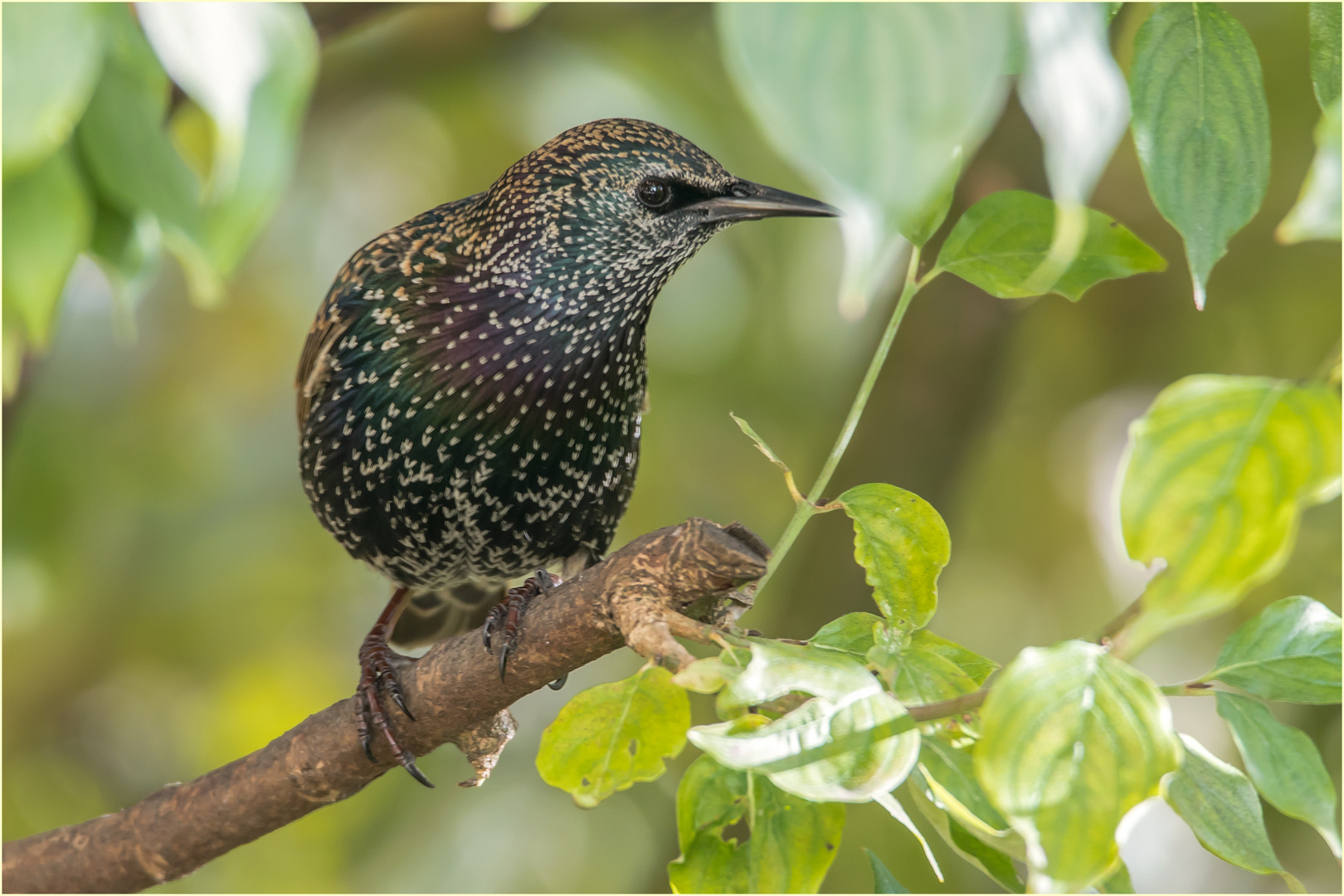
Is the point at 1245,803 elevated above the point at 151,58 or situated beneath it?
situated beneath

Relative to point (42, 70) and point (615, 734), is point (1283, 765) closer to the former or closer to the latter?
point (615, 734)

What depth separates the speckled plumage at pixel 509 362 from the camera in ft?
7.67

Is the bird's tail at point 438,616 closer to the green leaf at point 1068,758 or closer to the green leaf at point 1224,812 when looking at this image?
the green leaf at point 1224,812

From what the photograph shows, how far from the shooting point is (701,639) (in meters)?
1.28

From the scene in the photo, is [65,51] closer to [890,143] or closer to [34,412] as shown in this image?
[890,143]

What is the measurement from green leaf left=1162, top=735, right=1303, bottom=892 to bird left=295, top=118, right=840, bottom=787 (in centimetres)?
122

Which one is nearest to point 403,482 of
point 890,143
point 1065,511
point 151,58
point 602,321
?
point 602,321

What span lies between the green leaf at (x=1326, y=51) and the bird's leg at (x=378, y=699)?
1.79 metres

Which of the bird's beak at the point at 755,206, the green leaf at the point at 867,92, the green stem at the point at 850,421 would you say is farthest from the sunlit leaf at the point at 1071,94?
the bird's beak at the point at 755,206

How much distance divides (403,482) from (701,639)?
52.1 inches

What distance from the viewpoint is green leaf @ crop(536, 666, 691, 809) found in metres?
1.28

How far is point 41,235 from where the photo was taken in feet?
3.26

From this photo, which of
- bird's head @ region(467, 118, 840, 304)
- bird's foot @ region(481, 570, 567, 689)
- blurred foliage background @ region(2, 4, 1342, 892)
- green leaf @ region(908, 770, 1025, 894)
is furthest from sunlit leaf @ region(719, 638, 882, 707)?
blurred foliage background @ region(2, 4, 1342, 892)

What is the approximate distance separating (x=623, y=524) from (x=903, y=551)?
10.4 feet
